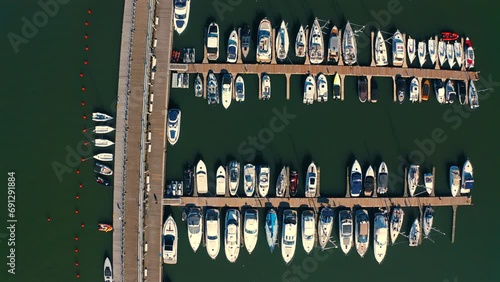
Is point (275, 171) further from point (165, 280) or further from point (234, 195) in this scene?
point (165, 280)

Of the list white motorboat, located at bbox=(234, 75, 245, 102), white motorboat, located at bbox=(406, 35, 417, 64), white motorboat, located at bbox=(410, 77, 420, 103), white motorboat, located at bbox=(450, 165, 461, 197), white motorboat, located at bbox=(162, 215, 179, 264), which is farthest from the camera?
white motorboat, located at bbox=(406, 35, 417, 64)

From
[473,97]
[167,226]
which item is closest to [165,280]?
[167,226]

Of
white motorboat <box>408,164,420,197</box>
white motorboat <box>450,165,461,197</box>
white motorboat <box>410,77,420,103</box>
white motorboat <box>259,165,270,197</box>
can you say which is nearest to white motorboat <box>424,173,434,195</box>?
white motorboat <box>408,164,420,197</box>

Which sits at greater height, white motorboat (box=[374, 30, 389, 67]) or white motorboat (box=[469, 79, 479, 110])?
white motorboat (box=[374, 30, 389, 67])

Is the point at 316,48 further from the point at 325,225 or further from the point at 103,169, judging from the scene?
the point at 103,169

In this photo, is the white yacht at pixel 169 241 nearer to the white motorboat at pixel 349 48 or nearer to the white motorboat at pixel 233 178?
the white motorboat at pixel 233 178

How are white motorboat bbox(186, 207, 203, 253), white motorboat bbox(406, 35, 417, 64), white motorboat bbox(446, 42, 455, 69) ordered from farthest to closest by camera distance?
1. white motorboat bbox(446, 42, 455, 69)
2. white motorboat bbox(406, 35, 417, 64)
3. white motorboat bbox(186, 207, 203, 253)

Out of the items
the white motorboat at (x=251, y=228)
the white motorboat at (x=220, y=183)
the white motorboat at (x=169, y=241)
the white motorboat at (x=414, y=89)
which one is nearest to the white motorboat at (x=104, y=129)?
the white motorboat at (x=169, y=241)

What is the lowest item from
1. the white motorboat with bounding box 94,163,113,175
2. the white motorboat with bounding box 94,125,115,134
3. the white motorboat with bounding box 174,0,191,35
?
the white motorboat with bounding box 94,163,113,175

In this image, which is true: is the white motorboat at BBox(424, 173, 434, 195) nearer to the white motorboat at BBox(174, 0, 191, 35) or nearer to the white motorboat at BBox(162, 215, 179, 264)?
the white motorboat at BBox(162, 215, 179, 264)
